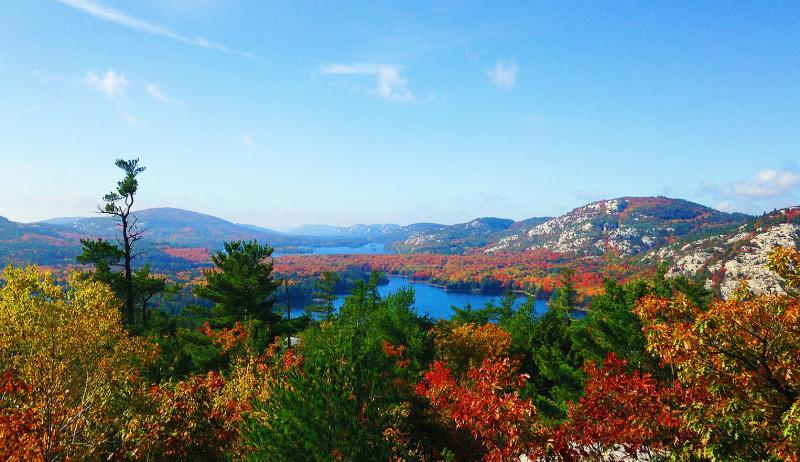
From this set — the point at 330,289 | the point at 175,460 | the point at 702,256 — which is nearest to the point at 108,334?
the point at 175,460

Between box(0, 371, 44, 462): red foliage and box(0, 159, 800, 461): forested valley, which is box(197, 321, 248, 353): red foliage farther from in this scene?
box(0, 371, 44, 462): red foliage

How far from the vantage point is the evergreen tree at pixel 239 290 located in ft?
112

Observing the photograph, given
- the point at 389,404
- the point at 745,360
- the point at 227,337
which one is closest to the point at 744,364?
the point at 745,360

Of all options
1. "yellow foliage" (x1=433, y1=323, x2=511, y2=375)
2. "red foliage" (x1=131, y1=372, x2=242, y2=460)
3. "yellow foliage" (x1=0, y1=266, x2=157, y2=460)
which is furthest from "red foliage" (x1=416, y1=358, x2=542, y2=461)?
"yellow foliage" (x1=433, y1=323, x2=511, y2=375)

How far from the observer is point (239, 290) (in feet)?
114

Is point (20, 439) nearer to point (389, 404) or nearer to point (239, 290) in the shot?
point (389, 404)

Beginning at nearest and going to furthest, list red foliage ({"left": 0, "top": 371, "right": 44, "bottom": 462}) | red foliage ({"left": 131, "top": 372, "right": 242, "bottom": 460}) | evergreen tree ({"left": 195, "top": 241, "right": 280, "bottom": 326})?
red foliage ({"left": 0, "top": 371, "right": 44, "bottom": 462})
red foliage ({"left": 131, "top": 372, "right": 242, "bottom": 460})
evergreen tree ({"left": 195, "top": 241, "right": 280, "bottom": 326})

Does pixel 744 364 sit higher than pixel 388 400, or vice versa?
pixel 744 364

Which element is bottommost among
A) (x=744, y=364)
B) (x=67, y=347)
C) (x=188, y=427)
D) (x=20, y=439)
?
(x=188, y=427)

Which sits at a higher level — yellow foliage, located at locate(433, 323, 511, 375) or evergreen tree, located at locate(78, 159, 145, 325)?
evergreen tree, located at locate(78, 159, 145, 325)

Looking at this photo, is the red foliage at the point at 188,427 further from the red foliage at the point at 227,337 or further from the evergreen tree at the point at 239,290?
the evergreen tree at the point at 239,290

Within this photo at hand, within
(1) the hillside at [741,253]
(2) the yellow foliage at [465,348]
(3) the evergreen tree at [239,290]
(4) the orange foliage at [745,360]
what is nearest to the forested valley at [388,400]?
(4) the orange foliage at [745,360]

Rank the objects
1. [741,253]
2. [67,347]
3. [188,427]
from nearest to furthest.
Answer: [188,427] → [67,347] → [741,253]

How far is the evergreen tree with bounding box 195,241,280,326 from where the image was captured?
34156 mm
